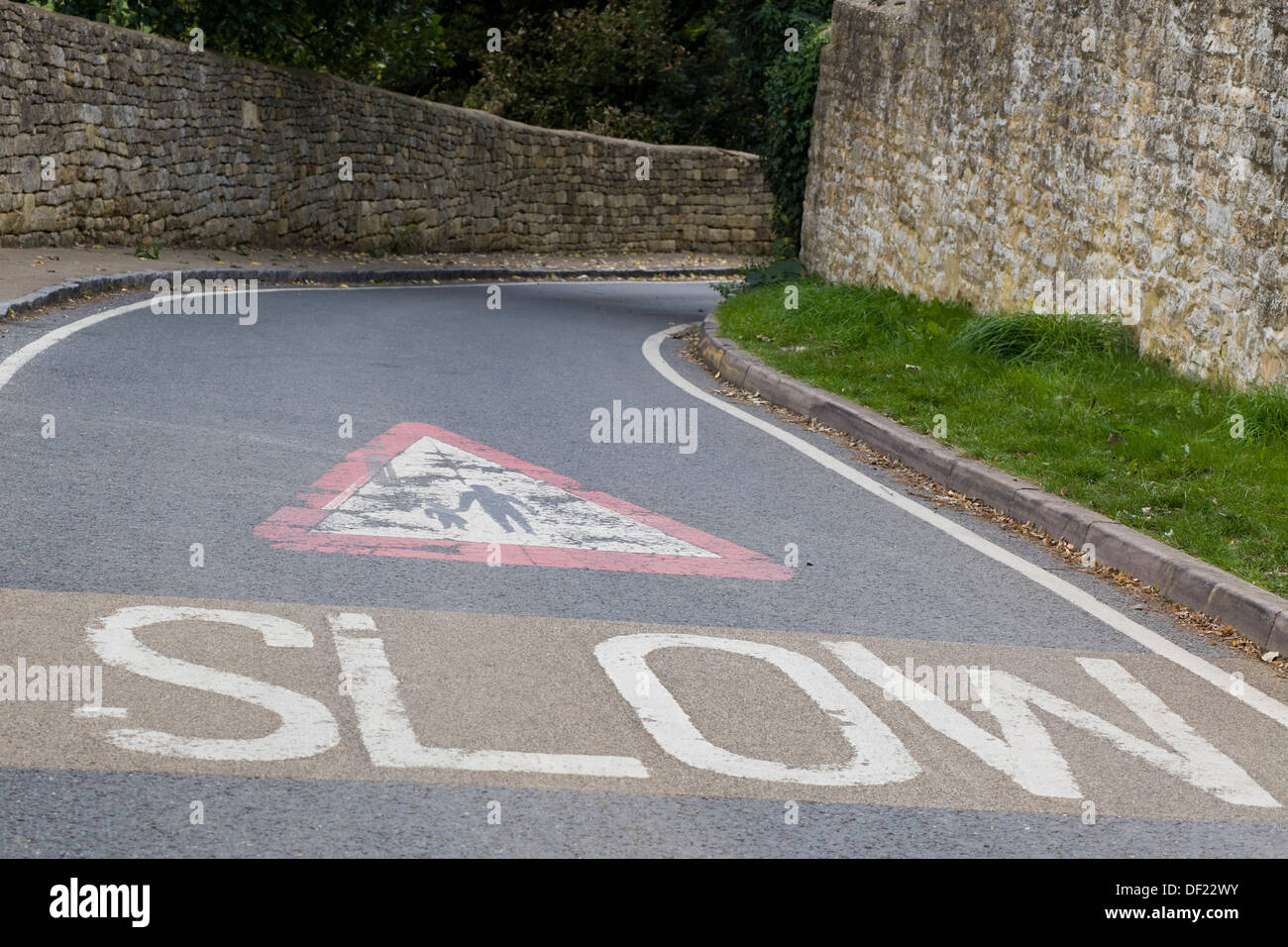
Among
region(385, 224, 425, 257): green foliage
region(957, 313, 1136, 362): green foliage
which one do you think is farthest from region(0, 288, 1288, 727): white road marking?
region(385, 224, 425, 257): green foliage

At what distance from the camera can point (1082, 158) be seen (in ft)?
37.5

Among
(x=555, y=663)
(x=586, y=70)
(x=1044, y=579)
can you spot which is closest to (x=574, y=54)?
(x=586, y=70)

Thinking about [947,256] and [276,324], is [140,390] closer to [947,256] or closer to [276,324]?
[276,324]

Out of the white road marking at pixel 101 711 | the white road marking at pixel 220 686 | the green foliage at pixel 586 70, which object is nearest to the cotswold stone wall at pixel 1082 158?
the white road marking at pixel 220 686

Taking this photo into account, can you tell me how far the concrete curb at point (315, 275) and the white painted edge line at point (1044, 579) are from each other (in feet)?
20.4

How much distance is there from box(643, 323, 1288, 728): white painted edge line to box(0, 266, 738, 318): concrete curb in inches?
244

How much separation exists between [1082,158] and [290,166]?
13531mm

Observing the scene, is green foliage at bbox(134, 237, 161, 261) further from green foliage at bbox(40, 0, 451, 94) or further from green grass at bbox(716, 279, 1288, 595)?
green grass at bbox(716, 279, 1288, 595)

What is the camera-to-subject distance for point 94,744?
3.87 meters

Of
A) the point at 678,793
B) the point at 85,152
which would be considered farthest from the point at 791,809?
the point at 85,152

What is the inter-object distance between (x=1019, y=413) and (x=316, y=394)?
443 cm

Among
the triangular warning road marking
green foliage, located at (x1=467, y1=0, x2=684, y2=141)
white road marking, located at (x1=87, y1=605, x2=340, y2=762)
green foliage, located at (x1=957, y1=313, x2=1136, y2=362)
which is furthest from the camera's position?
green foliage, located at (x1=467, y1=0, x2=684, y2=141)

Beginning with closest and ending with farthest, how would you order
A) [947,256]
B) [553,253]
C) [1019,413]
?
[1019,413] → [947,256] → [553,253]

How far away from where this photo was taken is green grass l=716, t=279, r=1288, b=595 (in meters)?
6.83
